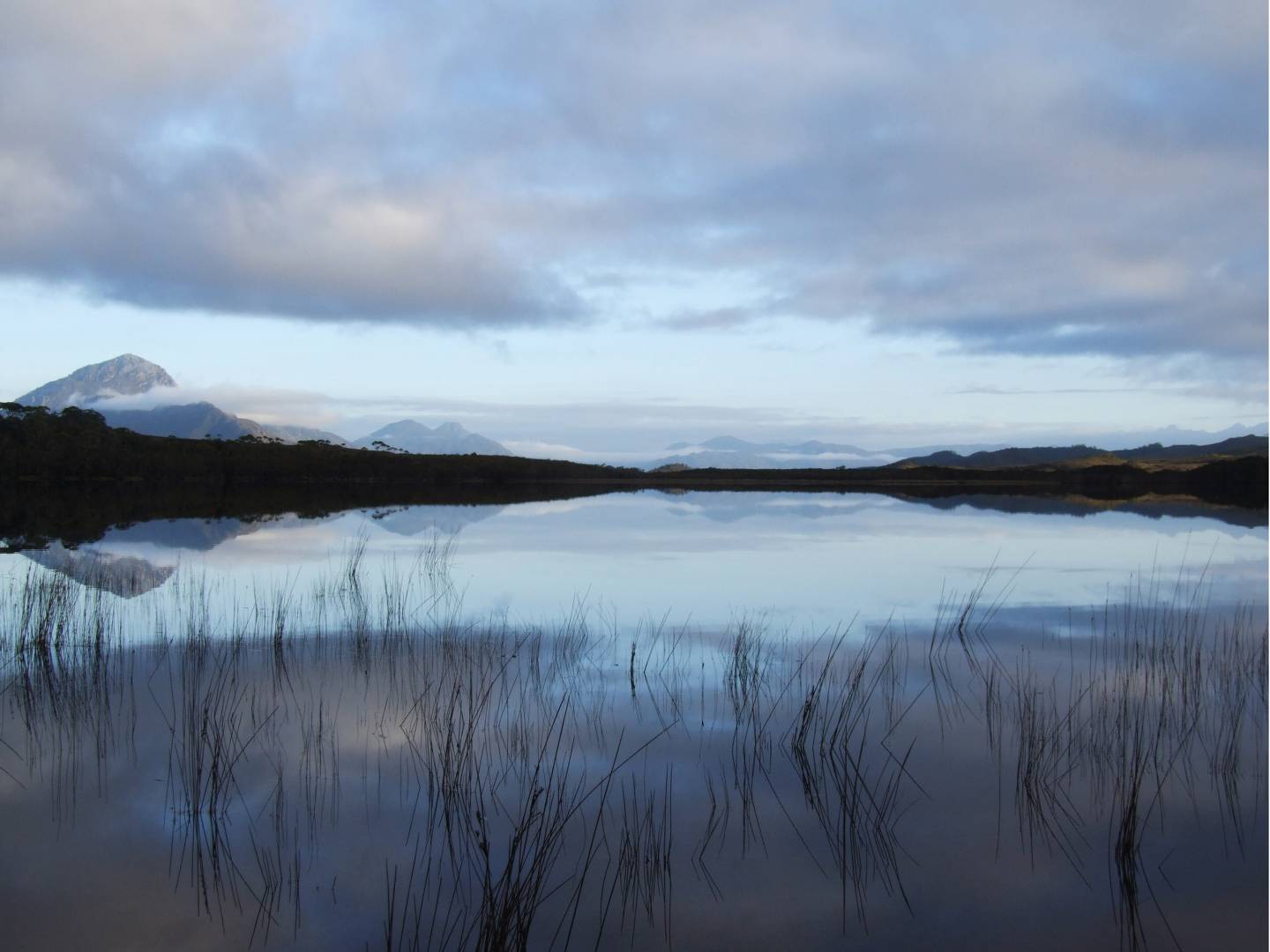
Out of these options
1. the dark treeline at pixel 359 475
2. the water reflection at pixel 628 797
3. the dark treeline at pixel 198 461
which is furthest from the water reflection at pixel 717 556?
the dark treeline at pixel 198 461

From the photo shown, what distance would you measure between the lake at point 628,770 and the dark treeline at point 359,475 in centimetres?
2818

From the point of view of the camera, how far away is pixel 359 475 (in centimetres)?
7500

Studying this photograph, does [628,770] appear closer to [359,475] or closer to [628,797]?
[628,797]

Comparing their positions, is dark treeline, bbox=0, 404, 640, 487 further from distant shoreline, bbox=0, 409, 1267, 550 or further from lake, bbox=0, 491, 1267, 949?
lake, bbox=0, 491, 1267, 949

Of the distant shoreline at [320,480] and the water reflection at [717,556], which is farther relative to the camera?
the distant shoreline at [320,480]

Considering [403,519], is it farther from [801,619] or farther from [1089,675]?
[1089,675]

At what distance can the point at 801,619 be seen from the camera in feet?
36.9

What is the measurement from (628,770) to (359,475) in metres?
73.0

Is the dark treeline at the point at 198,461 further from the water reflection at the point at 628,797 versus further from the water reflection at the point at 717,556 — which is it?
the water reflection at the point at 628,797

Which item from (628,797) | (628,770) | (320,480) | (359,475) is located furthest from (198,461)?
(628,797)

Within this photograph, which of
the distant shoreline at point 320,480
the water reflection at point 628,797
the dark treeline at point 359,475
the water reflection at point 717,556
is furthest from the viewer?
the dark treeline at point 359,475

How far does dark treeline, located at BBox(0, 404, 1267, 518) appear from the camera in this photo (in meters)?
52.4

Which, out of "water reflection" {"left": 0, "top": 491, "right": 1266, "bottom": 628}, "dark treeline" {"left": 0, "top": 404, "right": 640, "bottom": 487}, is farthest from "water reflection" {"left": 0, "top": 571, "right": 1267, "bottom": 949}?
"dark treeline" {"left": 0, "top": 404, "right": 640, "bottom": 487}

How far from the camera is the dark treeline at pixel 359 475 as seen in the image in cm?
5238
